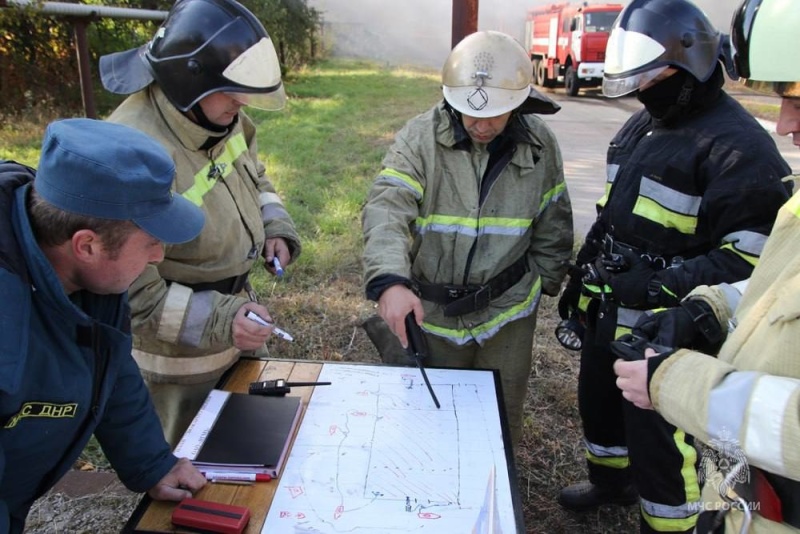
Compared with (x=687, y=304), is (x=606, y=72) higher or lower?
higher

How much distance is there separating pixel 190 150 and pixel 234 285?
1.55ft

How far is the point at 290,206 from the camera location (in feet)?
20.6

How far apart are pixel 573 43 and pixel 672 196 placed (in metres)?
16.1

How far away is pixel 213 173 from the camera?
6.69 feet

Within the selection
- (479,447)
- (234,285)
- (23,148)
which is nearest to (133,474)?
(234,285)

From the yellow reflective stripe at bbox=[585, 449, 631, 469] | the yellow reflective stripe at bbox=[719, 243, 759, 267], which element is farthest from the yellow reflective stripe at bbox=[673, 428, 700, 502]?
the yellow reflective stripe at bbox=[719, 243, 759, 267]

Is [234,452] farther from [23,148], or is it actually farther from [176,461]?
[23,148]

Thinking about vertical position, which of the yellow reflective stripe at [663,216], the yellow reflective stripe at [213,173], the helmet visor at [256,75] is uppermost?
the helmet visor at [256,75]

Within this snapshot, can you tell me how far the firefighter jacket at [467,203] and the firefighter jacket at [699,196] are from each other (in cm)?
30

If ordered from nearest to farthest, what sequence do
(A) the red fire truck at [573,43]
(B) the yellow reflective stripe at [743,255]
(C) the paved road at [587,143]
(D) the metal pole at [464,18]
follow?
(B) the yellow reflective stripe at [743,255] → (D) the metal pole at [464,18] → (C) the paved road at [587,143] → (A) the red fire truck at [573,43]

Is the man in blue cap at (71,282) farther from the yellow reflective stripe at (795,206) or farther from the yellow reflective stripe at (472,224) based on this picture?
the yellow reflective stripe at (795,206)

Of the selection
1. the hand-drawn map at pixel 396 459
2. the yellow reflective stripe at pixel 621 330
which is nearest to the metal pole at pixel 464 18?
the yellow reflective stripe at pixel 621 330

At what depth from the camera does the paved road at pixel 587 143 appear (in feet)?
22.7

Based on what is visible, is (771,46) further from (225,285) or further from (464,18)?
(464,18)
